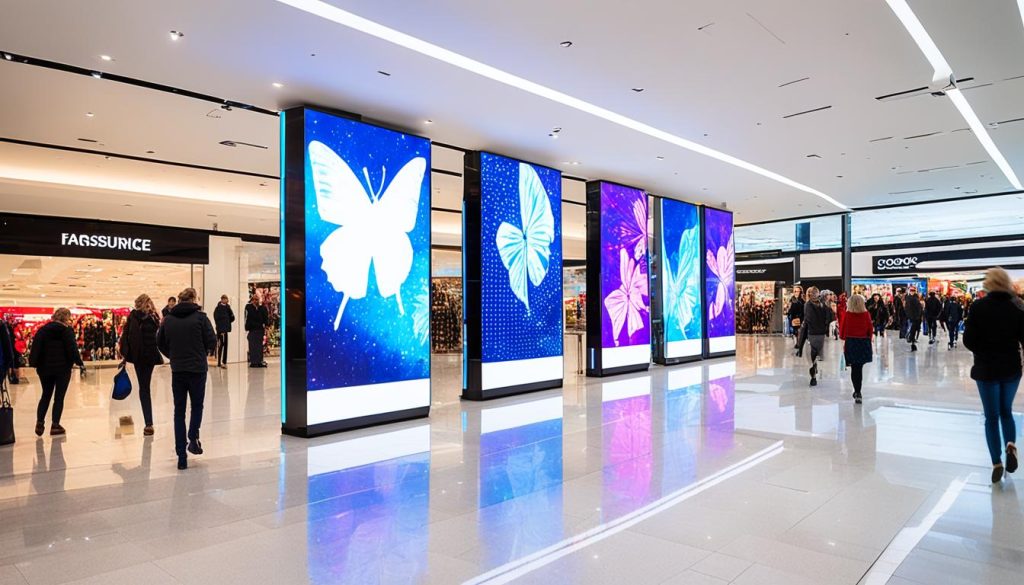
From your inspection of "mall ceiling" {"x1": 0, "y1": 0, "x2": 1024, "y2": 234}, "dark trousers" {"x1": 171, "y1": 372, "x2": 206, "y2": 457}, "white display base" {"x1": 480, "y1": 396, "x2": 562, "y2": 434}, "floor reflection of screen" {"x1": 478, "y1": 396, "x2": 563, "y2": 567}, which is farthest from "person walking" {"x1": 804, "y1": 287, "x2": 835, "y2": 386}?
"dark trousers" {"x1": 171, "y1": 372, "x2": 206, "y2": 457}

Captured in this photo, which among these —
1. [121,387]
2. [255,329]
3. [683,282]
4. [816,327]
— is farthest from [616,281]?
[121,387]

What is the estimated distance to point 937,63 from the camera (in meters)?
6.83

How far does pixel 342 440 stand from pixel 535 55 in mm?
4564

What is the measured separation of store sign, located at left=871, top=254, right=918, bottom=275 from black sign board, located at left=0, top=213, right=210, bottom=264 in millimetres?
23095

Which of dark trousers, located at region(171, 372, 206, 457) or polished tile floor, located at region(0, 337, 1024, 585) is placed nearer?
polished tile floor, located at region(0, 337, 1024, 585)

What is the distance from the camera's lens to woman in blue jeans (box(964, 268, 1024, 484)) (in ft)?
15.1

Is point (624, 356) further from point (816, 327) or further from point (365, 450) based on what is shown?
point (365, 450)

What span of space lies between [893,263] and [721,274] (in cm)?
1149

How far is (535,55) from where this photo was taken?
6363mm

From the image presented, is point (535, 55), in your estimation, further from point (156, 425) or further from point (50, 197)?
point (50, 197)

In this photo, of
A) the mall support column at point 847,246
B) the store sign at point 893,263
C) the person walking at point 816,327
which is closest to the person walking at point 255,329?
the person walking at point 816,327

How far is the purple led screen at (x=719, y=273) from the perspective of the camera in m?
15.6

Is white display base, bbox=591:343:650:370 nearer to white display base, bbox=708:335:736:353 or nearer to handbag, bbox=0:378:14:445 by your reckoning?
white display base, bbox=708:335:736:353

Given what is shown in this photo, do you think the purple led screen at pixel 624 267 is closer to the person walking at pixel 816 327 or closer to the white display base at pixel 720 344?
the white display base at pixel 720 344
